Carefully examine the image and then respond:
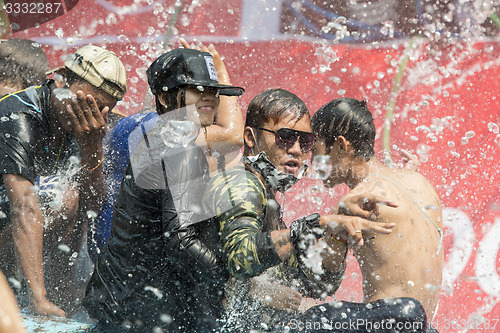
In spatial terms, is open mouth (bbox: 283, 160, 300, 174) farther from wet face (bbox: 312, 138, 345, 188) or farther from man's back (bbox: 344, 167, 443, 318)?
man's back (bbox: 344, 167, 443, 318)

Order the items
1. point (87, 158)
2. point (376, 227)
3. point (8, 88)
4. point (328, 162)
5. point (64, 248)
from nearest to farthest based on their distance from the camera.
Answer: point (376, 227) → point (328, 162) → point (87, 158) → point (64, 248) → point (8, 88)

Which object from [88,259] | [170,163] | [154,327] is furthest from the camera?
[88,259]

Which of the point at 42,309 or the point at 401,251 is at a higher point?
the point at 401,251

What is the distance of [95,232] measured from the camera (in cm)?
301

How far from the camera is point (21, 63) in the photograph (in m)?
3.56

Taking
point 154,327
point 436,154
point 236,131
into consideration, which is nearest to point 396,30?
point 436,154

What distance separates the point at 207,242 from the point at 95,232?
1061mm

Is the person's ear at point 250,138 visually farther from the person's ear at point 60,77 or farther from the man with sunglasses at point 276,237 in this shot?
the person's ear at point 60,77

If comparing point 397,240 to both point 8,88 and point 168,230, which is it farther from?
point 8,88

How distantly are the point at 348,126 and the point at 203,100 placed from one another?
0.77 metres

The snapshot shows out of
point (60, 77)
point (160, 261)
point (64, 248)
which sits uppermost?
point (60, 77)

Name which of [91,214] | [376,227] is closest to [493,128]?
[376,227]

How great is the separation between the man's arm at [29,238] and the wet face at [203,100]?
3.69ft

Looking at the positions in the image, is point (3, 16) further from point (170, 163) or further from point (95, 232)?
point (170, 163)
